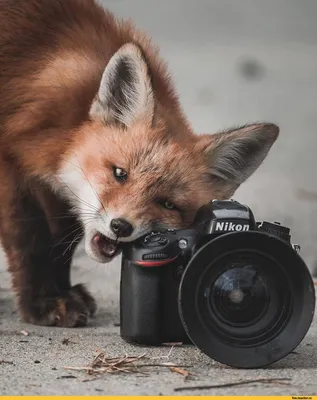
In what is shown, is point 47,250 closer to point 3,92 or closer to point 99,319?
point 99,319

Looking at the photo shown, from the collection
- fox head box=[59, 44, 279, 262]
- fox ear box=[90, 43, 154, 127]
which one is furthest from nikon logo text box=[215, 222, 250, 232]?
fox ear box=[90, 43, 154, 127]

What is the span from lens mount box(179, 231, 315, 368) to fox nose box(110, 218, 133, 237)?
32cm

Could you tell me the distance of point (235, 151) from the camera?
287 centimetres

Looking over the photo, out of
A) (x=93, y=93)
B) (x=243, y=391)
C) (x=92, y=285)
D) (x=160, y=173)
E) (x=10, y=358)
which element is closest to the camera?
(x=243, y=391)

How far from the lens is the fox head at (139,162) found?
103 inches

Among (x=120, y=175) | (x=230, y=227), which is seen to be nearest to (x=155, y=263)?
(x=230, y=227)

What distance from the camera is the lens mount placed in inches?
89.3

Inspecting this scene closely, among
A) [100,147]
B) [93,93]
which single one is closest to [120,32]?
[93,93]

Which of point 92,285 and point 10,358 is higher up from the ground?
point 10,358

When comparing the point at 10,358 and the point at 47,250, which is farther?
the point at 47,250

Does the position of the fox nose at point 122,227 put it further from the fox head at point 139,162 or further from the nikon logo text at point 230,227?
the nikon logo text at point 230,227

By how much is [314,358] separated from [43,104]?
132 centimetres

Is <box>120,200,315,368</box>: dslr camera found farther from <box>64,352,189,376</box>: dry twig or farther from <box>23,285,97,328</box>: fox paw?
<box>23,285,97,328</box>: fox paw

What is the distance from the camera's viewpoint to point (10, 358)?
7.92 ft
